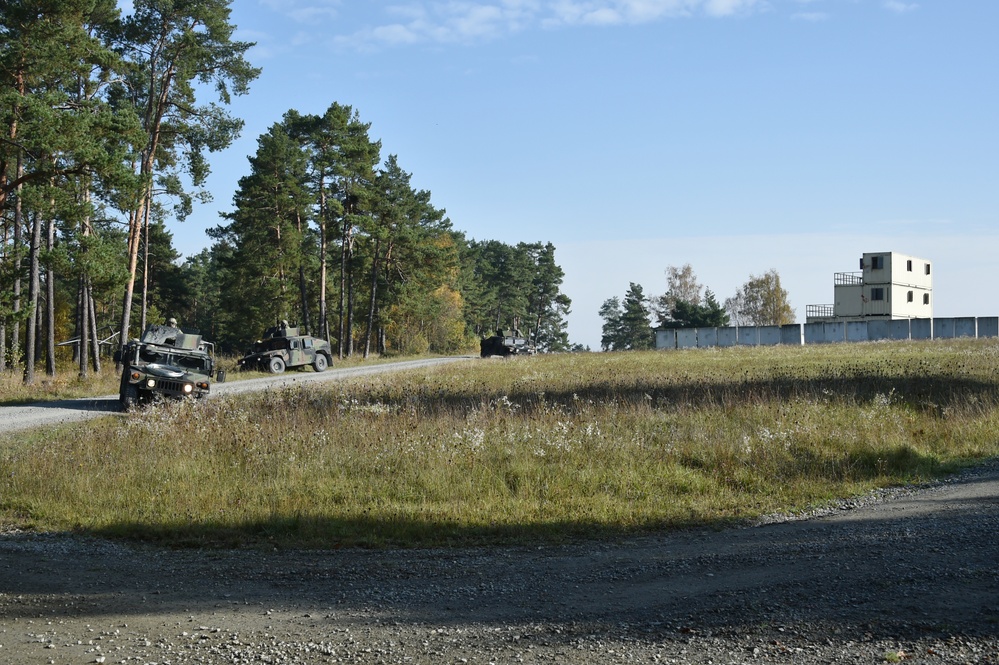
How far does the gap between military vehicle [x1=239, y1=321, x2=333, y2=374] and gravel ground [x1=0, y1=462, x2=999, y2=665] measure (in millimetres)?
29995

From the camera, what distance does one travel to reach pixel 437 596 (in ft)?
21.1

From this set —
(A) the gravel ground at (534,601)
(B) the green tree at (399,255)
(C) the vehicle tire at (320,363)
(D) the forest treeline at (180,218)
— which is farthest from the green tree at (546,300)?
(A) the gravel ground at (534,601)

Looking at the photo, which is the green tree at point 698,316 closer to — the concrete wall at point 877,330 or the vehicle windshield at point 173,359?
the concrete wall at point 877,330

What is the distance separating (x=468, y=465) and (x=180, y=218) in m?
31.3

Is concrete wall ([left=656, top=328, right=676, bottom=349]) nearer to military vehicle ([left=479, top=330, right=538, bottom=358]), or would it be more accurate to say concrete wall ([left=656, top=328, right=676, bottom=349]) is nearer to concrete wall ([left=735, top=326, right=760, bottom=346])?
concrete wall ([left=735, top=326, right=760, bottom=346])

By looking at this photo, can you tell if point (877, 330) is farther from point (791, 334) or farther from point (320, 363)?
point (320, 363)

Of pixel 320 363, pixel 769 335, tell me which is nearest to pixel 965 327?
pixel 769 335

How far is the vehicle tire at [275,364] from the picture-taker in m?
37.8

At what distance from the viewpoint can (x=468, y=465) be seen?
1177 centimetres

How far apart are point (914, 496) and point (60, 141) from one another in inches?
905

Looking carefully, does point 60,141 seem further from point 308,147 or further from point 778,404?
point 308,147

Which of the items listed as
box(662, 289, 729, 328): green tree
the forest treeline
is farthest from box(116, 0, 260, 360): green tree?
box(662, 289, 729, 328): green tree

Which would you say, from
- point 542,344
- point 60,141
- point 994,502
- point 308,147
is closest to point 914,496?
point 994,502

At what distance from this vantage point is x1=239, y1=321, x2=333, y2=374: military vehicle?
38.2 metres
